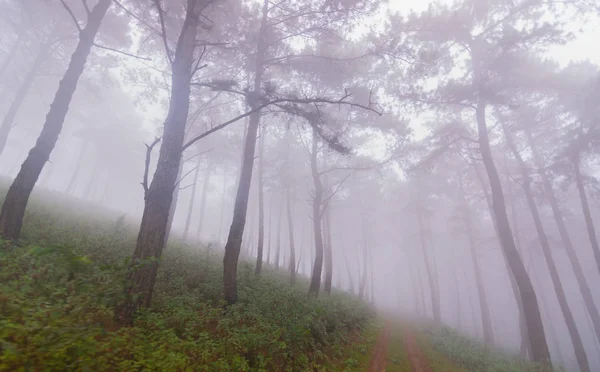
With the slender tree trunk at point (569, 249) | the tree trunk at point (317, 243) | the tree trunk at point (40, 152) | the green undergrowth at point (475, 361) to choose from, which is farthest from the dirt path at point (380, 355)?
the slender tree trunk at point (569, 249)

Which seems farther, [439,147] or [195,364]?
[439,147]

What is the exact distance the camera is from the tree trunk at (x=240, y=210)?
25.4 ft

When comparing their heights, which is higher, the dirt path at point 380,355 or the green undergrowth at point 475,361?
the dirt path at point 380,355

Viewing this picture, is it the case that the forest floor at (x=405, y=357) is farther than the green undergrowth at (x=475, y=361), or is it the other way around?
the green undergrowth at (x=475, y=361)

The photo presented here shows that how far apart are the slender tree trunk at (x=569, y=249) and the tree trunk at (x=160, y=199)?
18.2m

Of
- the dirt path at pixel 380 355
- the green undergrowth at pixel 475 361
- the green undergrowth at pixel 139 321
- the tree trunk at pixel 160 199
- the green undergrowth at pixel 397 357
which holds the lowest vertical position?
the green undergrowth at pixel 475 361

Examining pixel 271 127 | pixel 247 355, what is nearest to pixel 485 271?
pixel 271 127

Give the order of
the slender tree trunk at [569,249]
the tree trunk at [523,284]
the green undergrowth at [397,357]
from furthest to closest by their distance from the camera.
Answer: the slender tree trunk at [569,249]
the tree trunk at [523,284]
the green undergrowth at [397,357]

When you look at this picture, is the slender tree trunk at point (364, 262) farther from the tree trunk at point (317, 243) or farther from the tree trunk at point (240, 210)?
the tree trunk at point (240, 210)

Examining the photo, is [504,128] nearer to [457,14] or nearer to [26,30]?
[457,14]

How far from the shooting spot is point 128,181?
1660 inches

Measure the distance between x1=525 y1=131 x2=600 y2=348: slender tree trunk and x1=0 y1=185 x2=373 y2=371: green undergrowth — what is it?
586 inches

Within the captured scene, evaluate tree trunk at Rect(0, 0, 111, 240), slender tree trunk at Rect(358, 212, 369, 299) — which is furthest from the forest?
slender tree trunk at Rect(358, 212, 369, 299)

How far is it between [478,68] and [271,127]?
13.5 meters
